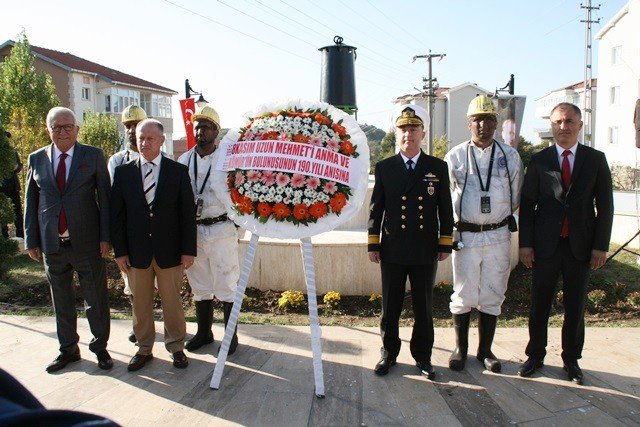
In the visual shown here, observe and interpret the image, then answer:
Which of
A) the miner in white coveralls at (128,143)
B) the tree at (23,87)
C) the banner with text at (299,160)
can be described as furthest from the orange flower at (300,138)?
the tree at (23,87)

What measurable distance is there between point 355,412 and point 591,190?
2561mm

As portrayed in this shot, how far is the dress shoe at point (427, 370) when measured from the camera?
419 cm

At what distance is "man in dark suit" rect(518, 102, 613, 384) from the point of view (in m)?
4.09

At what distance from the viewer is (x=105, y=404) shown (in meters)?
3.72

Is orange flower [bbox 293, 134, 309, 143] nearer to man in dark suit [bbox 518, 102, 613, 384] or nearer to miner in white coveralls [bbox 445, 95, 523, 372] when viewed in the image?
miner in white coveralls [bbox 445, 95, 523, 372]

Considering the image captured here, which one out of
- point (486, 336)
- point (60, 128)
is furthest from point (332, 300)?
point (60, 128)

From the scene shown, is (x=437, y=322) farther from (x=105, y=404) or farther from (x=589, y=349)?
(x=105, y=404)

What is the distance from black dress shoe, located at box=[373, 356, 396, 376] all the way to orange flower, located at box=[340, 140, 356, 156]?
179 centimetres

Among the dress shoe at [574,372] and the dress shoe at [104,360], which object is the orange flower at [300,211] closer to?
the dress shoe at [104,360]

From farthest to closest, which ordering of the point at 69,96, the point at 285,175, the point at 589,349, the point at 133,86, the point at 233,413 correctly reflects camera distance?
the point at 133,86 → the point at 69,96 → the point at 589,349 → the point at 285,175 → the point at 233,413

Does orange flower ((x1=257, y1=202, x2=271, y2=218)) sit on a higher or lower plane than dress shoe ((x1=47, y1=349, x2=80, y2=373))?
higher

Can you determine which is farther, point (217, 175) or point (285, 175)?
point (217, 175)

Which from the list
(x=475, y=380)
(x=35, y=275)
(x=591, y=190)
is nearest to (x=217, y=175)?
(x=475, y=380)

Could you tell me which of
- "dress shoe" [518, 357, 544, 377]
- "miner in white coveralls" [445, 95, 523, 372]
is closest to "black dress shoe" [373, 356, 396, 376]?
"miner in white coveralls" [445, 95, 523, 372]
